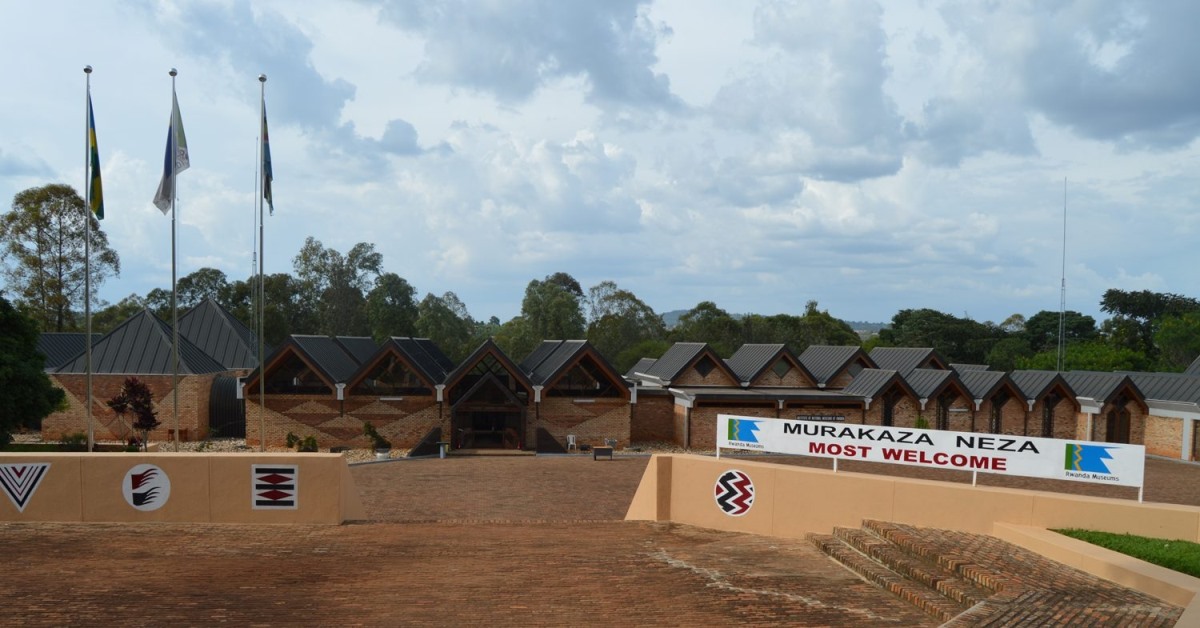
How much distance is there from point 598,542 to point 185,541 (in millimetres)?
5841

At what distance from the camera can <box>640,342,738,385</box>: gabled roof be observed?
137ft

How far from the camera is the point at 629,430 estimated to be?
3644 centimetres

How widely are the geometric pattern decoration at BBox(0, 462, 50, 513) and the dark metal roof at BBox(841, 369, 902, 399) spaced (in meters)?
31.2

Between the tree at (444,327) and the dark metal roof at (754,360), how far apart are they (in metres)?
29.8

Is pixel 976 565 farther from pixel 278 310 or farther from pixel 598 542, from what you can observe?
pixel 278 310

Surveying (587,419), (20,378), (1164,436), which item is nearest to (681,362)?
(587,419)

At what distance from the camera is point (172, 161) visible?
22.0 metres

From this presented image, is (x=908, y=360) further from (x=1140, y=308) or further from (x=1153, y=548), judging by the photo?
(x=1140, y=308)

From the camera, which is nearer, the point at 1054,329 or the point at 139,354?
the point at 139,354

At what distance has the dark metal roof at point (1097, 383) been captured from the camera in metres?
40.7

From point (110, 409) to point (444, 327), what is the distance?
130 ft

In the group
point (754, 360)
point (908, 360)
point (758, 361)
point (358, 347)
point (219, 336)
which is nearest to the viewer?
point (758, 361)

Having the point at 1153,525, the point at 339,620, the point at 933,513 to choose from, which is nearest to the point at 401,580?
the point at 339,620

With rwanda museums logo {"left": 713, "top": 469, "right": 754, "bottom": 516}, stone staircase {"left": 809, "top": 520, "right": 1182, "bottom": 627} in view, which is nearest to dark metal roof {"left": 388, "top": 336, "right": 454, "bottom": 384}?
rwanda museums logo {"left": 713, "top": 469, "right": 754, "bottom": 516}
